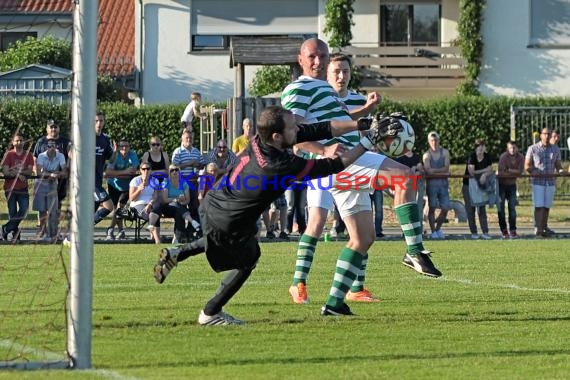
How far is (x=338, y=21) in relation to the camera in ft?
126

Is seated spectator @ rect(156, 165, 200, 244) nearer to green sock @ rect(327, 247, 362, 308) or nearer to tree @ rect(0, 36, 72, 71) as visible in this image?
green sock @ rect(327, 247, 362, 308)

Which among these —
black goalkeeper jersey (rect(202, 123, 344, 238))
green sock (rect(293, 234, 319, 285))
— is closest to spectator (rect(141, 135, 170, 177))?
green sock (rect(293, 234, 319, 285))

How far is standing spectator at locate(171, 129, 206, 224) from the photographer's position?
812 inches

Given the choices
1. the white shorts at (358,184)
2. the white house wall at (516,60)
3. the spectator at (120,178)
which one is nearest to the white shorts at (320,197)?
the white shorts at (358,184)

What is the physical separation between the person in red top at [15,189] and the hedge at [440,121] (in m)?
15.8

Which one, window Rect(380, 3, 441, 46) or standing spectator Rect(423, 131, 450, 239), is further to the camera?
window Rect(380, 3, 441, 46)

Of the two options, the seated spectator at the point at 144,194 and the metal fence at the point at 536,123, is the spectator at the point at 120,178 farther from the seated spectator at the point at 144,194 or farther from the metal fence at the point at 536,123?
the metal fence at the point at 536,123

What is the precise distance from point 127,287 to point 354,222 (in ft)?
10.2

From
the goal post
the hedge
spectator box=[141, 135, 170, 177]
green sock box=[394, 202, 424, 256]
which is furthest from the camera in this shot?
the hedge

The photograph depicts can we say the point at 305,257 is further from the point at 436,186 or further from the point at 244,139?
the point at 436,186

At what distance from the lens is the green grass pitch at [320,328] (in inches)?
288

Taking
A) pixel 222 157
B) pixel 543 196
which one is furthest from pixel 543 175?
pixel 222 157

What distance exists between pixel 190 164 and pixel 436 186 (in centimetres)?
455

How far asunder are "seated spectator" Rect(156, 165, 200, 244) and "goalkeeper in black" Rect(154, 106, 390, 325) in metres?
10.5
